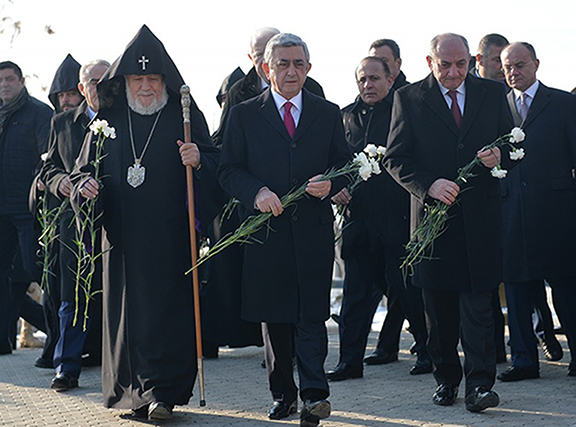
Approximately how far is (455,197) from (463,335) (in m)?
0.88

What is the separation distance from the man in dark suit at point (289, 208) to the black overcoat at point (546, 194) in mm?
1824

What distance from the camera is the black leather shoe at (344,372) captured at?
812 cm

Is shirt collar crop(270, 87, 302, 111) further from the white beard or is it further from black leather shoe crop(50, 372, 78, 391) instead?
black leather shoe crop(50, 372, 78, 391)

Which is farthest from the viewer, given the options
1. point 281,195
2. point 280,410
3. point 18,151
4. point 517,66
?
point 18,151

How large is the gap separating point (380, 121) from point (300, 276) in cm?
223

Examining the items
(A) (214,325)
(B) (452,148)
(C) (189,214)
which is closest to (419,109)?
(B) (452,148)

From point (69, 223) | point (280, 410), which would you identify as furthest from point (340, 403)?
point (69, 223)

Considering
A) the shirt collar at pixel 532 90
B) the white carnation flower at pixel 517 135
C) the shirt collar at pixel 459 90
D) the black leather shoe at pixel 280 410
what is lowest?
the black leather shoe at pixel 280 410

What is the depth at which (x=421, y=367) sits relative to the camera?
27.3ft

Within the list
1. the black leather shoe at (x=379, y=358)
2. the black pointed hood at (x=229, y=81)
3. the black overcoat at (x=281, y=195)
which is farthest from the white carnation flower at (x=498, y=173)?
the black pointed hood at (x=229, y=81)

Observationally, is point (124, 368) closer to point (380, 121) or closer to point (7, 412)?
point (7, 412)

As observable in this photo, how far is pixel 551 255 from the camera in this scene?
25.7 ft

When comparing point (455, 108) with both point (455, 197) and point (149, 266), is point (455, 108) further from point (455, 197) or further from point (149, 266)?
point (149, 266)

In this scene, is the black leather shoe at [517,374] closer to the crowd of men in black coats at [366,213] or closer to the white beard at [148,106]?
the crowd of men in black coats at [366,213]
